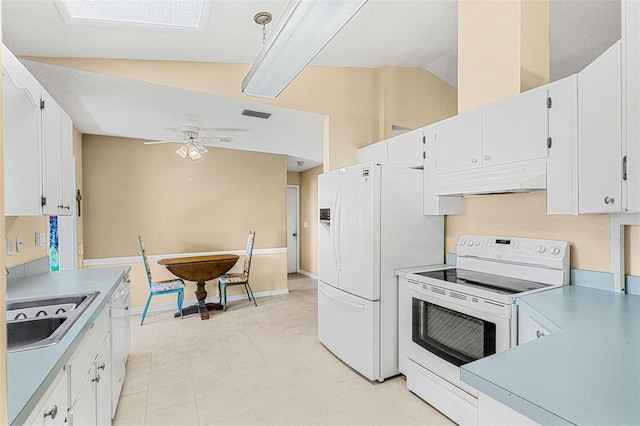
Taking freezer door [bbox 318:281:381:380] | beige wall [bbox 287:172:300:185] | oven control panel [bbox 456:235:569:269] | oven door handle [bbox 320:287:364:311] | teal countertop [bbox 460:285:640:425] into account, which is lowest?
freezer door [bbox 318:281:381:380]

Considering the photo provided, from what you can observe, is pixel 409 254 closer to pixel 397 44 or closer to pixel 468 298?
pixel 468 298

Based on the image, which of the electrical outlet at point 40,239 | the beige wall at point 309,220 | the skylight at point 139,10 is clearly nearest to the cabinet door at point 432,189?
the skylight at point 139,10

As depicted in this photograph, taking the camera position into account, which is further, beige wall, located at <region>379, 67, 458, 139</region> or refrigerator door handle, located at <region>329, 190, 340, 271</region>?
beige wall, located at <region>379, 67, 458, 139</region>

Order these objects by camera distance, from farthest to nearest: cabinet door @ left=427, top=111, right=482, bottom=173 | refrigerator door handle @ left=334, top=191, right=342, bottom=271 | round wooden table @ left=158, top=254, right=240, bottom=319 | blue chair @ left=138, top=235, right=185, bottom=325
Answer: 1. round wooden table @ left=158, top=254, right=240, bottom=319
2. blue chair @ left=138, top=235, right=185, bottom=325
3. refrigerator door handle @ left=334, top=191, right=342, bottom=271
4. cabinet door @ left=427, top=111, right=482, bottom=173

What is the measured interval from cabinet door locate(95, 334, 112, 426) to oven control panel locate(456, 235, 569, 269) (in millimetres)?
2608

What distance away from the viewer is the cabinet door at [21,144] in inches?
55.6

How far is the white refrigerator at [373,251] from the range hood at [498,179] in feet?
1.26

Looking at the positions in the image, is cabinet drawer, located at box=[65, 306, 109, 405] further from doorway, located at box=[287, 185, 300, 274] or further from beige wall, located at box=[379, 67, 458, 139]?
doorway, located at box=[287, 185, 300, 274]

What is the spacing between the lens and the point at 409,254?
2816 mm

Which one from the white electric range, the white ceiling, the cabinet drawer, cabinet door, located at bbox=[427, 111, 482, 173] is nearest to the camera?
the cabinet drawer

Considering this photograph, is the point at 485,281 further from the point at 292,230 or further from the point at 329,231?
the point at 292,230

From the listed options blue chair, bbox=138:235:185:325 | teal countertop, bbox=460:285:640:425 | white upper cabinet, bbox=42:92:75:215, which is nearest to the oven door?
teal countertop, bbox=460:285:640:425

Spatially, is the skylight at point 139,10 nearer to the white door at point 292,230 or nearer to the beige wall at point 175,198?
the beige wall at point 175,198

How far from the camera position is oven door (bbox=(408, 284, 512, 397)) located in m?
1.90
